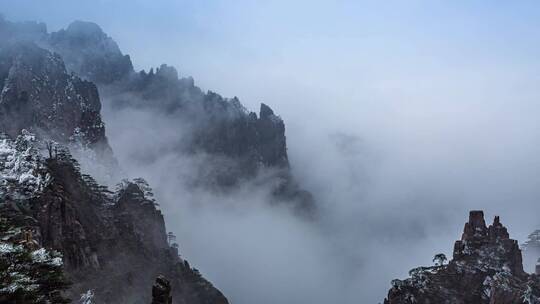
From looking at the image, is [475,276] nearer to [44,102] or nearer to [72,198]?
[72,198]

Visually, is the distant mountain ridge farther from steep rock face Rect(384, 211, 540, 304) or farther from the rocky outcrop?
steep rock face Rect(384, 211, 540, 304)

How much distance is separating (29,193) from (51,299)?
73.2m

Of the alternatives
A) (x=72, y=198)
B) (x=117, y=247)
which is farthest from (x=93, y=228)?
(x=72, y=198)

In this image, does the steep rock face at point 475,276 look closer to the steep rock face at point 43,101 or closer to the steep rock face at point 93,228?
the steep rock face at point 93,228

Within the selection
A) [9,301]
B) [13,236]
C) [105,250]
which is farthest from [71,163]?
[9,301]

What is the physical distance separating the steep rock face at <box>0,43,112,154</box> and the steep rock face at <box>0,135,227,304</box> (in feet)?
57.3

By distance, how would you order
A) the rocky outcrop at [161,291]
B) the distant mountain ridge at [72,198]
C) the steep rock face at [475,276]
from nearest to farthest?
the rocky outcrop at [161,291], the steep rock face at [475,276], the distant mountain ridge at [72,198]

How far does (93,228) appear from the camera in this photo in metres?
123

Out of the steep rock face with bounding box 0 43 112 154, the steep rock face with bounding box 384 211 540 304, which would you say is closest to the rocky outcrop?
the steep rock face with bounding box 384 211 540 304

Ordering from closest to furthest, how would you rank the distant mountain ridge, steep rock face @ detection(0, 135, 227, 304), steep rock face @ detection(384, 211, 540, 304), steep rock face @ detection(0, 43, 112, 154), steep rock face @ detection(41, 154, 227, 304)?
steep rock face @ detection(384, 211, 540, 304) → steep rock face @ detection(0, 135, 227, 304) → the distant mountain ridge → steep rock face @ detection(41, 154, 227, 304) → steep rock face @ detection(0, 43, 112, 154)

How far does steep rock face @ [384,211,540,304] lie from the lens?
93.5 m

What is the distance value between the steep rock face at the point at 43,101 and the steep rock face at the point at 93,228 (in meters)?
17.5

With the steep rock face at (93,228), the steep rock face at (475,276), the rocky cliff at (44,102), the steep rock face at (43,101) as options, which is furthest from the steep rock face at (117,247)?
the steep rock face at (475,276)

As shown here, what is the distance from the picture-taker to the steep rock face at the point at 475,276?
93.5m
